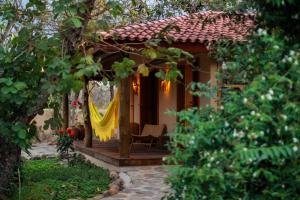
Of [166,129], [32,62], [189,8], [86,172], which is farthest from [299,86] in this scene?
[189,8]

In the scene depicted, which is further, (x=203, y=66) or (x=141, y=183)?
(x=203, y=66)

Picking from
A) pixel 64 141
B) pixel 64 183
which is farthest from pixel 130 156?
pixel 64 183

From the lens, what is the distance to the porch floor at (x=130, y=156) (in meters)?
10.8

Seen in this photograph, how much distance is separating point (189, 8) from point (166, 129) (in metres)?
7.27

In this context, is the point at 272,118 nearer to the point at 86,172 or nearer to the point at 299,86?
the point at 299,86

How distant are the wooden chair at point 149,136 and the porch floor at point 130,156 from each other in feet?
0.48

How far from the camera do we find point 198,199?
3299mm

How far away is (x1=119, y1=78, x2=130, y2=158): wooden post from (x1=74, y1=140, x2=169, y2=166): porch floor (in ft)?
0.59

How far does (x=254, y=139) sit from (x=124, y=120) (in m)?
7.96

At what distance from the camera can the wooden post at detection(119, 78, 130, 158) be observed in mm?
10758

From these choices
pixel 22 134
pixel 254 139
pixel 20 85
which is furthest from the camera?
pixel 22 134

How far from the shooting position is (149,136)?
12.9 metres

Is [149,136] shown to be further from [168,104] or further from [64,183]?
[64,183]

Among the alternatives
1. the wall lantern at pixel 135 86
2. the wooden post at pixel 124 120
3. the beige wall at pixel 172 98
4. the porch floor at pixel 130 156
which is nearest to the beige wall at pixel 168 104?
the beige wall at pixel 172 98
